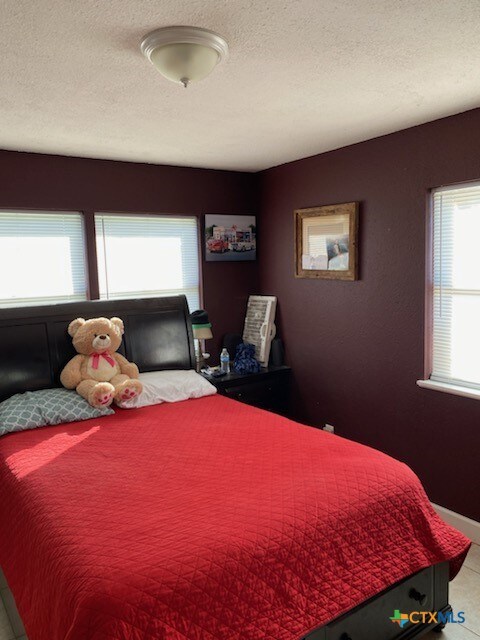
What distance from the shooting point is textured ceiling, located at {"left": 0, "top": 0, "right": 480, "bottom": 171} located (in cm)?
165

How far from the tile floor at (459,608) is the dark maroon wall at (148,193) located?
2.45 metres

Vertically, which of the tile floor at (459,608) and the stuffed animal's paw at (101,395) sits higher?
the stuffed animal's paw at (101,395)

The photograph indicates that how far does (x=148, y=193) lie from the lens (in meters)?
4.03

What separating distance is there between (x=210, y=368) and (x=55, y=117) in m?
2.23

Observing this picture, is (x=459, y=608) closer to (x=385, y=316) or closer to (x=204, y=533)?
(x=204, y=533)

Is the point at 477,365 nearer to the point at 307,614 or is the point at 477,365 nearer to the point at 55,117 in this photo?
the point at 307,614

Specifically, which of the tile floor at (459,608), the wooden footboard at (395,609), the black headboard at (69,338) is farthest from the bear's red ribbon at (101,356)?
the wooden footboard at (395,609)

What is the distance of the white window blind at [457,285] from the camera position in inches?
115

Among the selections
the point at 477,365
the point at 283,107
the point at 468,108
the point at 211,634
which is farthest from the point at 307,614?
the point at 468,108

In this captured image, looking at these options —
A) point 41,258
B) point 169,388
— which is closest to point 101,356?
point 169,388

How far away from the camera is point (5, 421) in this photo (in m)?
2.79

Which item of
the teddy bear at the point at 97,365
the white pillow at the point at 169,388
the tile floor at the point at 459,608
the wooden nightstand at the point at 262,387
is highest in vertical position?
the teddy bear at the point at 97,365

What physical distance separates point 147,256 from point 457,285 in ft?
7.70

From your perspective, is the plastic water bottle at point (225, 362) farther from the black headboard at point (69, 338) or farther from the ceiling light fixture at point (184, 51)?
the ceiling light fixture at point (184, 51)
